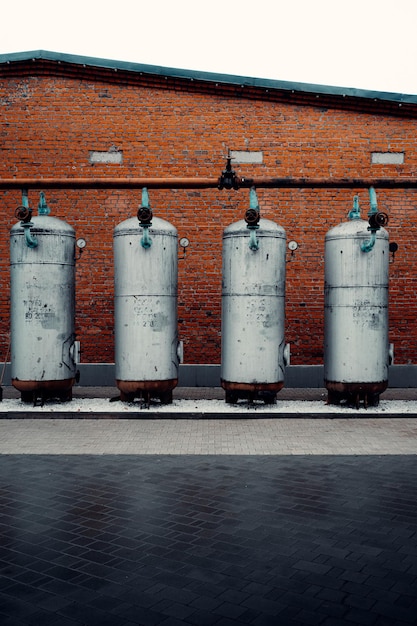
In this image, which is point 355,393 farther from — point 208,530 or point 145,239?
point 208,530

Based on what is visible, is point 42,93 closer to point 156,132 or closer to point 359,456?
point 156,132

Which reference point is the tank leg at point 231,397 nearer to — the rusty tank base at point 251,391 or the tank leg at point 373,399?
the rusty tank base at point 251,391

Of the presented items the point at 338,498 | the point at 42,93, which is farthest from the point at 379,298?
the point at 42,93

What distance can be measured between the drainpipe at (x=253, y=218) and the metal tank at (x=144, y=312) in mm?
1524

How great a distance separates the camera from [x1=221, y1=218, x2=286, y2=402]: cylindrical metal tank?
11.6 m

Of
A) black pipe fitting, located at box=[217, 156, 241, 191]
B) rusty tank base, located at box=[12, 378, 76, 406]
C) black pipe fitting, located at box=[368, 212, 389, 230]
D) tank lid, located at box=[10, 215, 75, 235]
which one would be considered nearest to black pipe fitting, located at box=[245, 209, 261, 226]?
black pipe fitting, located at box=[217, 156, 241, 191]

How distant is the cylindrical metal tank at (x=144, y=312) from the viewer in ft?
37.9

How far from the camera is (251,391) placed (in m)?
11.6

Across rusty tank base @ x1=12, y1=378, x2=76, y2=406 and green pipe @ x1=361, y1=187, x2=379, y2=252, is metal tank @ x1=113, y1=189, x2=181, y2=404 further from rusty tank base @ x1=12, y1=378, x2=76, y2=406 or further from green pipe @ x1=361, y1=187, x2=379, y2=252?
green pipe @ x1=361, y1=187, x2=379, y2=252

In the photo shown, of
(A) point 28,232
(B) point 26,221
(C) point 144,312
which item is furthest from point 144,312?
(B) point 26,221

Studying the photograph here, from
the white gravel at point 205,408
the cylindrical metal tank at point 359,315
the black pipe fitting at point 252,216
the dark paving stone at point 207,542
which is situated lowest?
the dark paving stone at point 207,542

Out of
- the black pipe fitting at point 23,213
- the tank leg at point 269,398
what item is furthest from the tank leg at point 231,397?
the black pipe fitting at point 23,213

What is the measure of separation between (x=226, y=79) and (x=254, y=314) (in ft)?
19.8

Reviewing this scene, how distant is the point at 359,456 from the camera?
823cm
